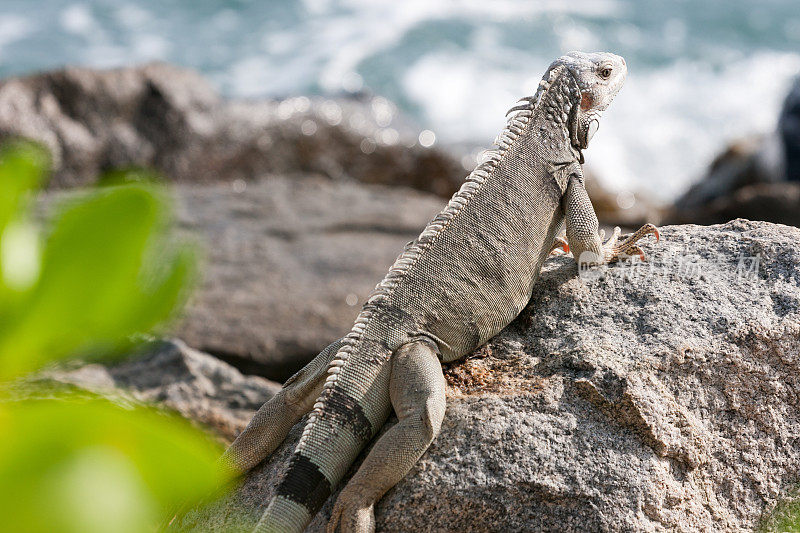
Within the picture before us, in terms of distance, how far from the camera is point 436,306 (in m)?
3.41

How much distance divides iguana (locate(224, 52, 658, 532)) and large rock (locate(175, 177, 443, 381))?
3.56 m

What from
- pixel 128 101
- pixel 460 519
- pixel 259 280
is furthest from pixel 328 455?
pixel 128 101

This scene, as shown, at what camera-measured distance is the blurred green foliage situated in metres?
0.49

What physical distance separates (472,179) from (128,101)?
27.5 feet

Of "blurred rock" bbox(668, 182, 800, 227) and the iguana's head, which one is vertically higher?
the iguana's head

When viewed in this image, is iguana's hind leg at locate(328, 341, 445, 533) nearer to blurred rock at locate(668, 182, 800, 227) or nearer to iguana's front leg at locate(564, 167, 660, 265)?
iguana's front leg at locate(564, 167, 660, 265)

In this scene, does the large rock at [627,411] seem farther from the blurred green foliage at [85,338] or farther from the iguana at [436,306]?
the blurred green foliage at [85,338]

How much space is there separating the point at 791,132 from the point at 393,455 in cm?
1093

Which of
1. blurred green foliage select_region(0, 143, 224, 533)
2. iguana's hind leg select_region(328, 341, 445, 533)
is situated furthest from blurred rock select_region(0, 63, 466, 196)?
blurred green foliage select_region(0, 143, 224, 533)

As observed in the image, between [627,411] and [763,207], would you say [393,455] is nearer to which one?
[627,411]

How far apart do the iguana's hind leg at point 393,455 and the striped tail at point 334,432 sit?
0.11 meters

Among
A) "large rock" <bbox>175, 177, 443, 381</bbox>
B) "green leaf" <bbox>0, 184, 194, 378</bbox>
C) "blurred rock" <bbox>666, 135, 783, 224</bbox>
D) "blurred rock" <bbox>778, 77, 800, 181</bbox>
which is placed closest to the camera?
"green leaf" <bbox>0, 184, 194, 378</bbox>

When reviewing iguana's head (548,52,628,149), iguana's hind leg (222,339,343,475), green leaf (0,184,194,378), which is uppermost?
green leaf (0,184,194,378)

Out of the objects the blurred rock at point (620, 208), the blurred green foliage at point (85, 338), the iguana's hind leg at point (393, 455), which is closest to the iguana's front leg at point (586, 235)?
the iguana's hind leg at point (393, 455)
